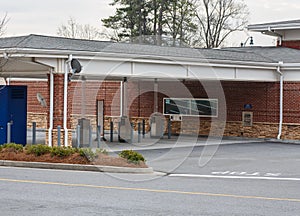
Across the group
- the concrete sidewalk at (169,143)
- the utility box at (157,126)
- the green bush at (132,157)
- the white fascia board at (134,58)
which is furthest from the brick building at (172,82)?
the green bush at (132,157)

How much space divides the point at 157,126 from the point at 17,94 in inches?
369

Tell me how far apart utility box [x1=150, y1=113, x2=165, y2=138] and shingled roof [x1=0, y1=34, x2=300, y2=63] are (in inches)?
179

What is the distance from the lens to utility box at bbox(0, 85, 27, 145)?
2508cm

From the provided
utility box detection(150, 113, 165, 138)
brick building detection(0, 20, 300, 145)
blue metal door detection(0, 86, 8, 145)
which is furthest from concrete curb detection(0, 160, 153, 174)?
Answer: utility box detection(150, 113, 165, 138)

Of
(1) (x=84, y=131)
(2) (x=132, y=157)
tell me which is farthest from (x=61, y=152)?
(1) (x=84, y=131)

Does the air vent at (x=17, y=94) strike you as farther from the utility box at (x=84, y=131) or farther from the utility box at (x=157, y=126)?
the utility box at (x=157, y=126)

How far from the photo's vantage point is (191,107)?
34.8 metres

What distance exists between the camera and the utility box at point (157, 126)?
32719 mm

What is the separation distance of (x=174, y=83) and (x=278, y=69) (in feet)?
21.7

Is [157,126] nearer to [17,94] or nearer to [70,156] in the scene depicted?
[17,94]

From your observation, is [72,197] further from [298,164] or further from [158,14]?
[158,14]

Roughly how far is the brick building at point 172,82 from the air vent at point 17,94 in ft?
3.34

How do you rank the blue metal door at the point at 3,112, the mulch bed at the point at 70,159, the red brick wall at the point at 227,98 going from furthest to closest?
1. the red brick wall at the point at 227,98
2. the blue metal door at the point at 3,112
3. the mulch bed at the point at 70,159

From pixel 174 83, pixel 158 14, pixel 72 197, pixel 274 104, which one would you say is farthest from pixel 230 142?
pixel 158 14
